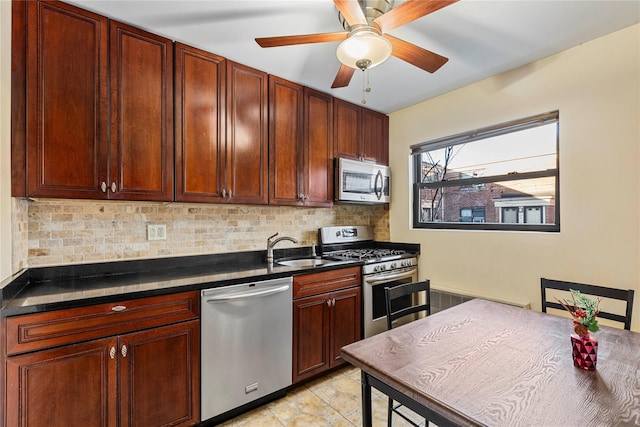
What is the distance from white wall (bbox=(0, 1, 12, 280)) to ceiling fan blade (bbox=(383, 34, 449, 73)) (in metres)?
1.88

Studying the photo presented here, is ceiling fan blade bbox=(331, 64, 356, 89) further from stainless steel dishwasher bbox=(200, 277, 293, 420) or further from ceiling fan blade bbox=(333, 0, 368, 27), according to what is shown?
stainless steel dishwasher bbox=(200, 277, 293, 420)

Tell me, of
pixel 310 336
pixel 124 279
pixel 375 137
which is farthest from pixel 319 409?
pixel 375 137

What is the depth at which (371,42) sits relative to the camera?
1423 millimetres

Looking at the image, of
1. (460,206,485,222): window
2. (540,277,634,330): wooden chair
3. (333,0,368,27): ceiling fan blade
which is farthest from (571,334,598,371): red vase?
(460,206,485,222): window

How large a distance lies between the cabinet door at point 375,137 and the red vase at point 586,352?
241 cm

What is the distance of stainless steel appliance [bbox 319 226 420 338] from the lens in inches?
106

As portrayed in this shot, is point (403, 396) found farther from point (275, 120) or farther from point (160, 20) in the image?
point (160, 20)

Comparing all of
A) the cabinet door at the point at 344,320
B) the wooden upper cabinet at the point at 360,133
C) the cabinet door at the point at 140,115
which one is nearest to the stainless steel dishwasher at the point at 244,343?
the cabinet door at the point at 344,320

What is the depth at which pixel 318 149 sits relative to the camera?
2.79 metres

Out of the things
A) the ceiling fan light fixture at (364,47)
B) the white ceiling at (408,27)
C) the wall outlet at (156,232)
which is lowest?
the wall outlet at (156,232)

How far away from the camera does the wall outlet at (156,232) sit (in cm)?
214

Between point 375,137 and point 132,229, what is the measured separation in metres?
Answer: 2.46

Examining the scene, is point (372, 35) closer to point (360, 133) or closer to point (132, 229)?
point (360, 133)

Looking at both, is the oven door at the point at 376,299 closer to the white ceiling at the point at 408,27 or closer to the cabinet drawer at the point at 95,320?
the cabinet drawer at the point at 95,320
